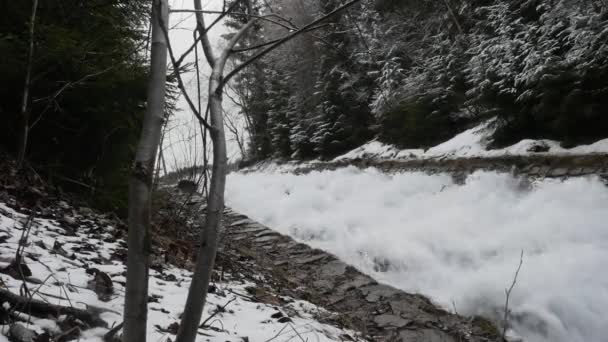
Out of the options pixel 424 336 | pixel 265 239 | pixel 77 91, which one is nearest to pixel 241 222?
pixel 265 239

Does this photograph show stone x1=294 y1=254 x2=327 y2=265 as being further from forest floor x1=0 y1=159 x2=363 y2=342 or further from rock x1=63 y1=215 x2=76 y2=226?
rock x1=63 y1=215 x2=76 y2=226

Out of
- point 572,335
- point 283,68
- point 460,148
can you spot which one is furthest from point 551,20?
point 283,68

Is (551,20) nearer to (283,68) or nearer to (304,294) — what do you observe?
(304,294)

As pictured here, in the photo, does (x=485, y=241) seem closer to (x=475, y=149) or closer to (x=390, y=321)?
(x=390, y=321)

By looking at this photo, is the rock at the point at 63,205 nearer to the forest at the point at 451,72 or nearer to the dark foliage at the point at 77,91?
the dark foliage at the point at 77,91

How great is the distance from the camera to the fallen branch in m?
1.12

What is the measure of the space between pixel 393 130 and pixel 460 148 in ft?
7.75

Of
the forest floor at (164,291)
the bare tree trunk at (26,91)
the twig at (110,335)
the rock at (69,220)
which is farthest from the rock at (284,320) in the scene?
the bare tree trunk at (26,91)

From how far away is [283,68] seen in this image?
47.9 ft

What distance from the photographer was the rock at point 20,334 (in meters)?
0.99

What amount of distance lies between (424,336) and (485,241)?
132 cm

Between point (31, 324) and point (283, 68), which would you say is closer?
point (31, 324)

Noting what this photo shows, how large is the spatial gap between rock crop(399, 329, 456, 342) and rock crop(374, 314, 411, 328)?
0.10m

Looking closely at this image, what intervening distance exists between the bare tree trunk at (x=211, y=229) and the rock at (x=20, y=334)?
603 mm
